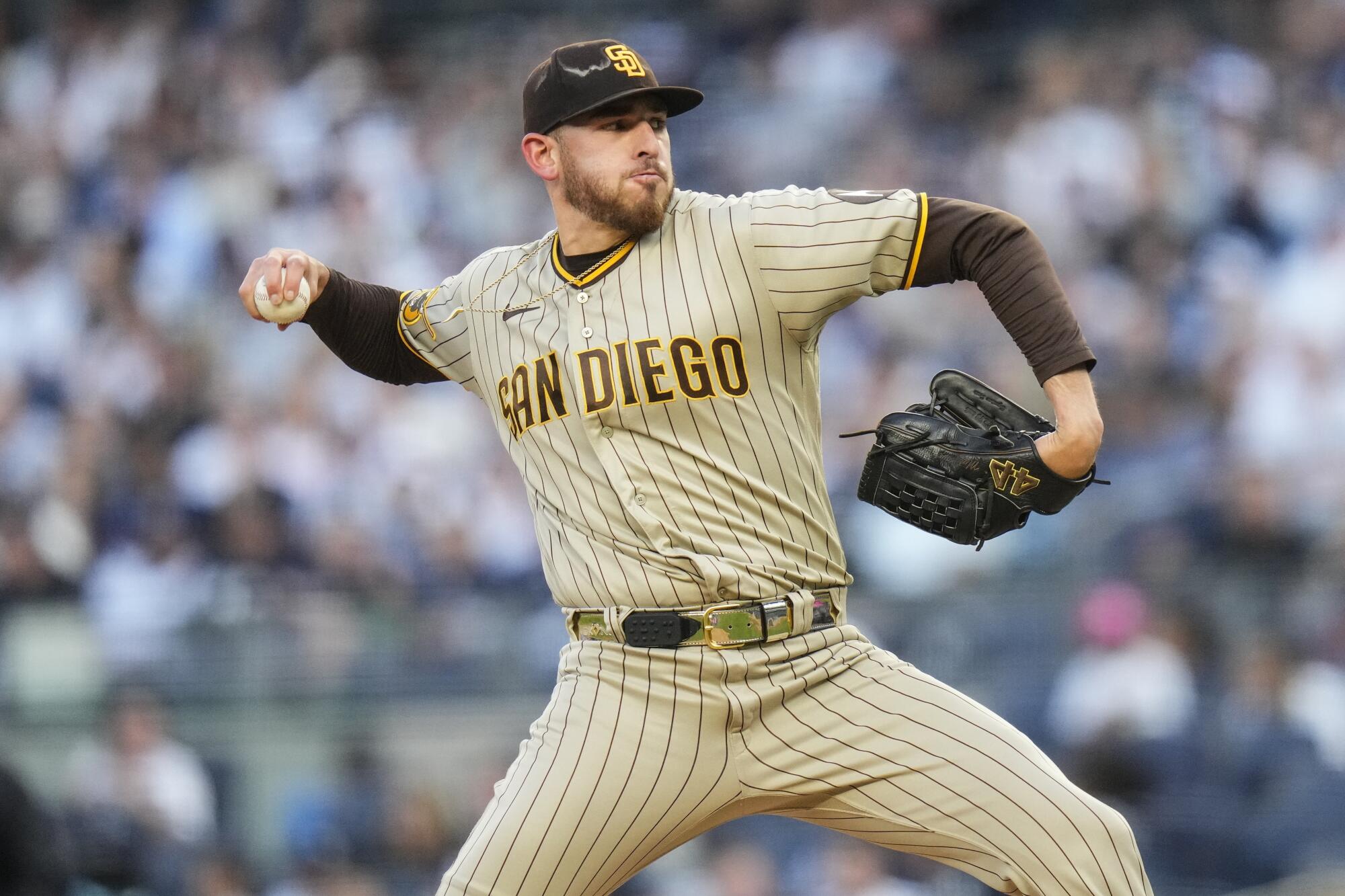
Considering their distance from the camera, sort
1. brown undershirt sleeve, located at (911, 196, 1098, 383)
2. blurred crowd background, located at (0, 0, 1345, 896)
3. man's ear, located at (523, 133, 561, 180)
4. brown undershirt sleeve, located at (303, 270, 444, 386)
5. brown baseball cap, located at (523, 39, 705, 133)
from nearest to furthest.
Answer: brown undershirt sleeve, located at (911, 196, 1098, 383) → brown baseball cap, located at (523, 39, 705, 133) → man's ear, located at (523, 133, 561, 180) → brown undershirt sleeve, located at (303, 270, 444, 386) → blurred crowd background, located at (0, 0, 1345, 896)


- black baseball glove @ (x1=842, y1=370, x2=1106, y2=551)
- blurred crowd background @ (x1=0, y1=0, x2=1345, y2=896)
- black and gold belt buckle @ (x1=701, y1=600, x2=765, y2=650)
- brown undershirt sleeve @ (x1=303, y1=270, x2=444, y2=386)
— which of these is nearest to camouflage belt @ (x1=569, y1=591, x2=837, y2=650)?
black and gold belt buckle @ (x1=701, y1=600, x2=765, y2=650)

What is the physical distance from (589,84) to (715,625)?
113 centimetres

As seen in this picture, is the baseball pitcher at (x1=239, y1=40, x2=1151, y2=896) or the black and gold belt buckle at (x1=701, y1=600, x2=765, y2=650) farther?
the black and gold belt buckle at (x1=701, y1=600, x2=765, y2=650)

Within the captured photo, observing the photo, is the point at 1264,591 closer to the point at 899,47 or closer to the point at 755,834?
the point at 755,834

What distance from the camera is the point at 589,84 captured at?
356cm

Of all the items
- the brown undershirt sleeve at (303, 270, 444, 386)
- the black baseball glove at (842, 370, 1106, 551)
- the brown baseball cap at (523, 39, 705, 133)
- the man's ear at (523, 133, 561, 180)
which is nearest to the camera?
the black baseball glove at (842, 370, 1106, 551)

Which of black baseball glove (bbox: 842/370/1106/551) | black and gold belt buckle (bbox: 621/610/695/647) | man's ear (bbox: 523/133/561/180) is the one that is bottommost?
black and gold belt buckle (bbox: 621/610/695/647)

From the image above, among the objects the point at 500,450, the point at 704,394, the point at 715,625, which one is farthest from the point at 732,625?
the point at 500,450

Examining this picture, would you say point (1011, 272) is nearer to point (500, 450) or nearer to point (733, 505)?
point (733, 505)

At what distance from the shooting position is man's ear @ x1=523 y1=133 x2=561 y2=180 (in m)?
3.67

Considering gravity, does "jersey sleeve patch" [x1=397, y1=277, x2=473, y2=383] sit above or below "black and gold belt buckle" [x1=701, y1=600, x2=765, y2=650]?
above

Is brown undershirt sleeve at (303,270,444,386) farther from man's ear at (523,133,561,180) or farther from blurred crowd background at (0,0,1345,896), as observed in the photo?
blurred crowd background at (0,0,1345,896)

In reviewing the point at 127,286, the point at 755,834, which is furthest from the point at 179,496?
the point at 755,834

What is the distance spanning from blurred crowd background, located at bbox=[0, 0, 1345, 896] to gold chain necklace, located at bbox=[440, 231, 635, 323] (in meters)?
2.89
